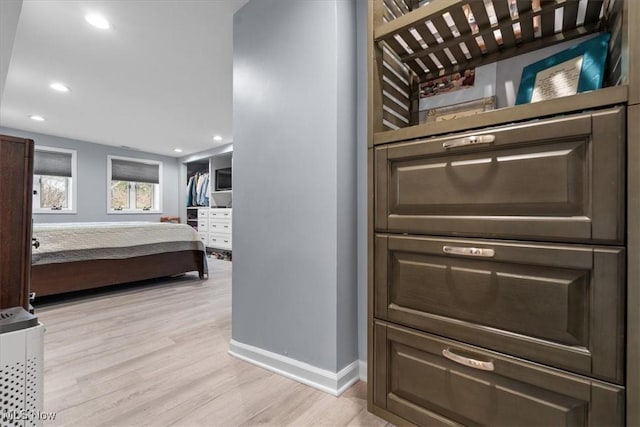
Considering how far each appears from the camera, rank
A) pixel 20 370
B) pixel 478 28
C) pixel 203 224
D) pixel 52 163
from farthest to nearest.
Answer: pixel 203 224
pixel 52 163
pixel 478 28
pixel 20 370

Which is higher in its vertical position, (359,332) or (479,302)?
(479,302)

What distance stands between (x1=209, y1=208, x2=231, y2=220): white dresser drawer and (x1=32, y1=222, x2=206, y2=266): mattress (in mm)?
1598

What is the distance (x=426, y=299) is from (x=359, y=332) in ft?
2.13

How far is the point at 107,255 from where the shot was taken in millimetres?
3285

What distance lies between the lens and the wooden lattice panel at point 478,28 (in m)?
1.06

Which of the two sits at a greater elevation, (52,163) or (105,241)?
(52,163)

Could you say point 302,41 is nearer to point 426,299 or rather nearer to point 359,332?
point 426,299

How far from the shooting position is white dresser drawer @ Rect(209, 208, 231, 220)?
566 centimetres

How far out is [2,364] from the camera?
82 cm

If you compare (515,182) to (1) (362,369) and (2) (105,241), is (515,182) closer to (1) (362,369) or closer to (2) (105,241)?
(1) (362,369)

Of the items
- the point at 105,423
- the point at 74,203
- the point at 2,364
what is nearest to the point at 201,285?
the point at 105,423

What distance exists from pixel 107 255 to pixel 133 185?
3763 mm

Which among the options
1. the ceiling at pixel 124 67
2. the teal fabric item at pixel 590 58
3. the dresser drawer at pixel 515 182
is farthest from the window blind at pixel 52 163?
the teal fabric item at pixel 590 58

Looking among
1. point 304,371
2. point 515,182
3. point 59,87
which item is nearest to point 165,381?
point 304,371
